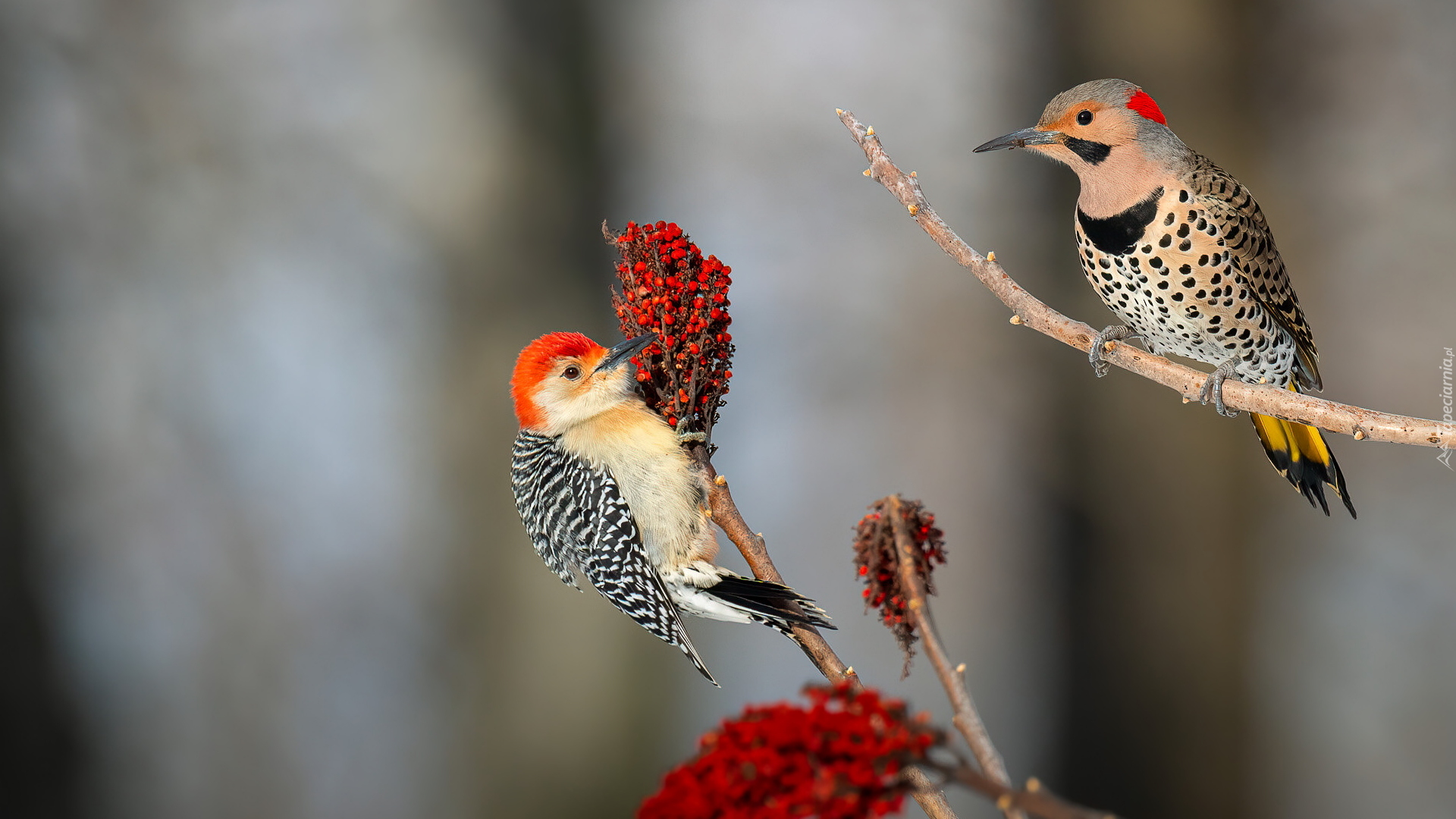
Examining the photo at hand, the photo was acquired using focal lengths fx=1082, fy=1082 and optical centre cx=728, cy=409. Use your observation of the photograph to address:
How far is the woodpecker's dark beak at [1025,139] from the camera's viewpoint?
80 cm

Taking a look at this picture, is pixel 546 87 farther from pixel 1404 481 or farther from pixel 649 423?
pixel 1404 481

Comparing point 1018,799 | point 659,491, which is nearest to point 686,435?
point 659,491

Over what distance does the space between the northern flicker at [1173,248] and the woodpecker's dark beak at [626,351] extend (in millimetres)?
324

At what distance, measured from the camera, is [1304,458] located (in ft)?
3.18

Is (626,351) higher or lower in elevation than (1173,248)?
lower

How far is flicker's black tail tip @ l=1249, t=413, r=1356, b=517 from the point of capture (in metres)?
0.95

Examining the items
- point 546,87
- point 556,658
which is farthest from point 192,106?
point 556,658

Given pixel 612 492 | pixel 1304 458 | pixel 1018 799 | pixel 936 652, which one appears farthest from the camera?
pixel 612 492

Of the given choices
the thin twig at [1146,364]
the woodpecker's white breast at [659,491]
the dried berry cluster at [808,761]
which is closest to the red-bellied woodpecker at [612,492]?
the woodpecker's white breast at [659,491]

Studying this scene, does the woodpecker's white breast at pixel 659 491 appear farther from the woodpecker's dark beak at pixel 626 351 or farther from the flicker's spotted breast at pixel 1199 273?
the flicker's spotted breast at pixel 1199 273

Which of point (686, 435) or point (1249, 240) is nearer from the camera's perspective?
point (686, 435)

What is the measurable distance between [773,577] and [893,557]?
20cm

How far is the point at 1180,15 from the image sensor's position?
81.0 inches

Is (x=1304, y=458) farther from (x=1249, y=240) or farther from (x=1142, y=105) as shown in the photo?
(x=1142, y=105)
